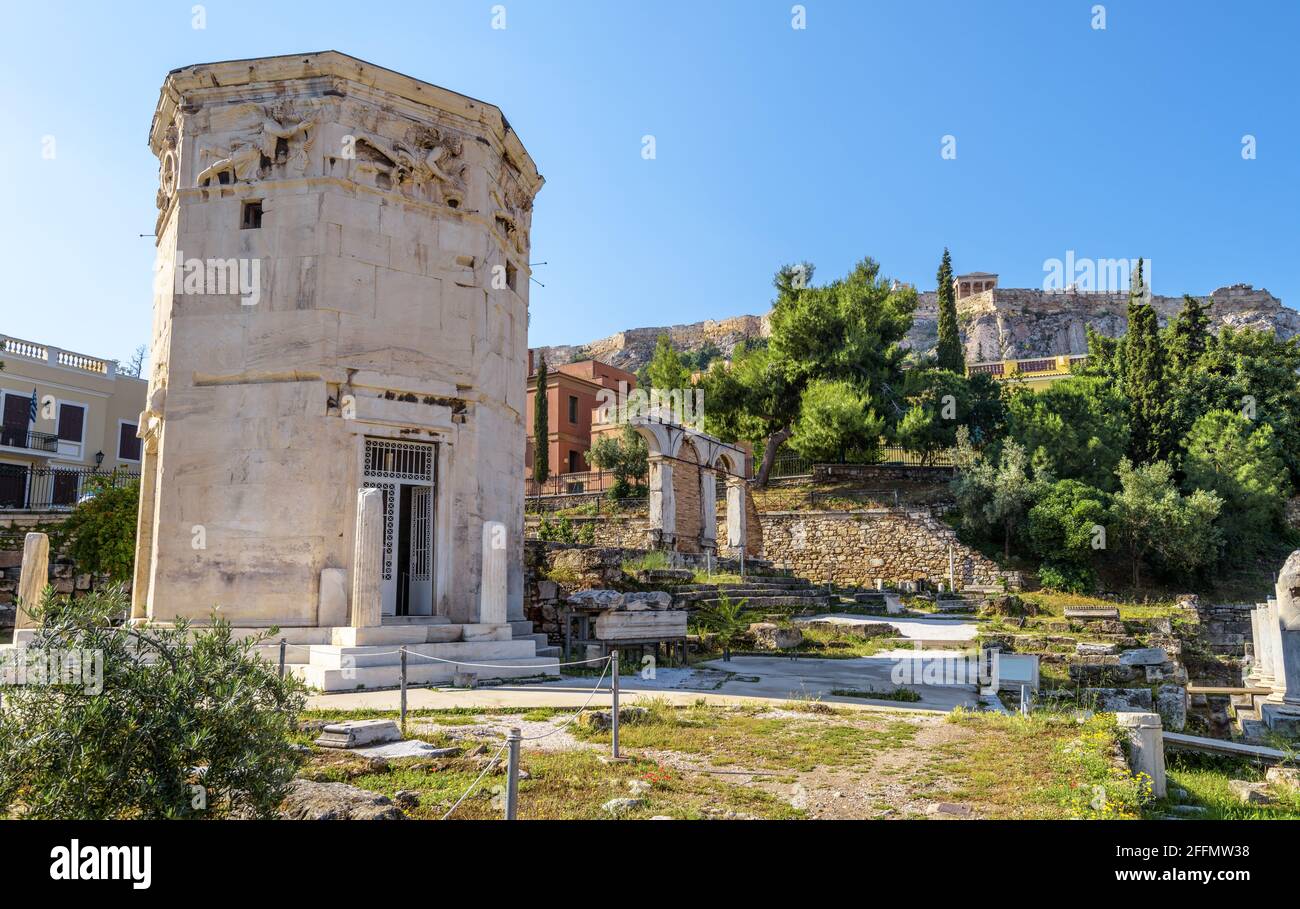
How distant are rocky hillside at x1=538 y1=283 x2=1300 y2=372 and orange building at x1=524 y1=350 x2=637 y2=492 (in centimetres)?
2928

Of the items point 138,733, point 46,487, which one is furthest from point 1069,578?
point 46,487

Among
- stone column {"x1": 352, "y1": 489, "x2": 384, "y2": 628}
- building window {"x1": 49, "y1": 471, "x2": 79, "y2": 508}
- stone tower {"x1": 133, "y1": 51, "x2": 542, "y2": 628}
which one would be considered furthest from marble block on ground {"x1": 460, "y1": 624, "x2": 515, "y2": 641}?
building window {"x1": 49, "y1": 471, "x2": 79, "y2": 508}

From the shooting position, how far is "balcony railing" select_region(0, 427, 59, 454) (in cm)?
3052

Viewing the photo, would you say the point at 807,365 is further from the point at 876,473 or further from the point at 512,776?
the point at 512,776

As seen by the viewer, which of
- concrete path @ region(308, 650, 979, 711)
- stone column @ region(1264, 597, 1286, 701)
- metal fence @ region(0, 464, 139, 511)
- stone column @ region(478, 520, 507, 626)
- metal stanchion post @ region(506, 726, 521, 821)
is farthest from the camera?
metal fence @ region(0, 464, 139, 511)

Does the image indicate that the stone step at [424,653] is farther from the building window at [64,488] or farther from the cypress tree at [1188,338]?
the cypress tree at [1188,338]

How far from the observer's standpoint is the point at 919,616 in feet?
69.1

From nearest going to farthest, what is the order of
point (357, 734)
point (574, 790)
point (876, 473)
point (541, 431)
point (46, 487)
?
point (574, 790) < point (357, 734) < point (46, 487) < point (876, 473) < point (541, 431)

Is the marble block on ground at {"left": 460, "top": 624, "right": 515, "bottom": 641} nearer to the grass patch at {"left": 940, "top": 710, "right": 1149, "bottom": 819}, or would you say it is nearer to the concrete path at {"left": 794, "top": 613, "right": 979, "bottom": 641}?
the grass patch at {"left": 940, "top": 710, "right": 1149, "bottom": 819}

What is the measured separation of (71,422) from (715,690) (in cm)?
3220

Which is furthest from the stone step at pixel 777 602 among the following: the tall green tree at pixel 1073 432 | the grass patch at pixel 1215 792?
the tall green tree at pixel 1073 432

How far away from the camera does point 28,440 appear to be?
31.0 m
